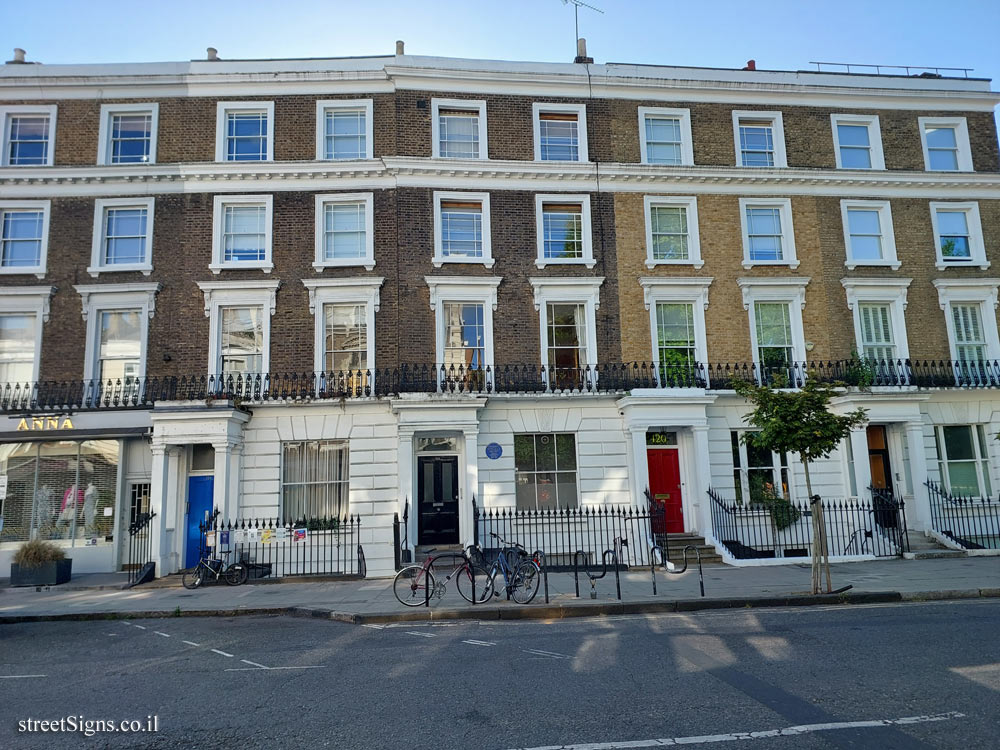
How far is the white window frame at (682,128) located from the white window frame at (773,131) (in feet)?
4.68

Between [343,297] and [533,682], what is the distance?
12.7 metres

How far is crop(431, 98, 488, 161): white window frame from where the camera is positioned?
18.4 metres

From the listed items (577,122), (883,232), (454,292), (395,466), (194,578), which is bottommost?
(194,578)

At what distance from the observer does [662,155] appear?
19.4 meters

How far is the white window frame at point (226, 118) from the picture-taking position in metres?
18.2

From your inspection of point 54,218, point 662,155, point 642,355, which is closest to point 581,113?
point 662,155

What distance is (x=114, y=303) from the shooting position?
17531 millimetres

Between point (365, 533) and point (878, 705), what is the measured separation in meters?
12.4

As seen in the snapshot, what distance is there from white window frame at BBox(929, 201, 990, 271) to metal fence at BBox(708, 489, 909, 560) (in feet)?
24.9

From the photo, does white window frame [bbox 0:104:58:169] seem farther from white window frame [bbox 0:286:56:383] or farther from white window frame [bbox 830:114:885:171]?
white window frame [bbox 830:114:885:171]

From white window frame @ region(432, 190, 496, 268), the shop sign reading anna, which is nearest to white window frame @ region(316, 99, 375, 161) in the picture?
white window frame @ region(432, 190, 496, 268)

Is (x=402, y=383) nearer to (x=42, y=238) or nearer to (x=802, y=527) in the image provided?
(x=42, y=238)

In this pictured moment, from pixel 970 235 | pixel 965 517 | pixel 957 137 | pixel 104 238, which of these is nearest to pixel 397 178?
pixel 104 238

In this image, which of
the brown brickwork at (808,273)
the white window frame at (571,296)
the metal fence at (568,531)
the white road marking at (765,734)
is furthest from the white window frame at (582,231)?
the white road marking at (765,734)
